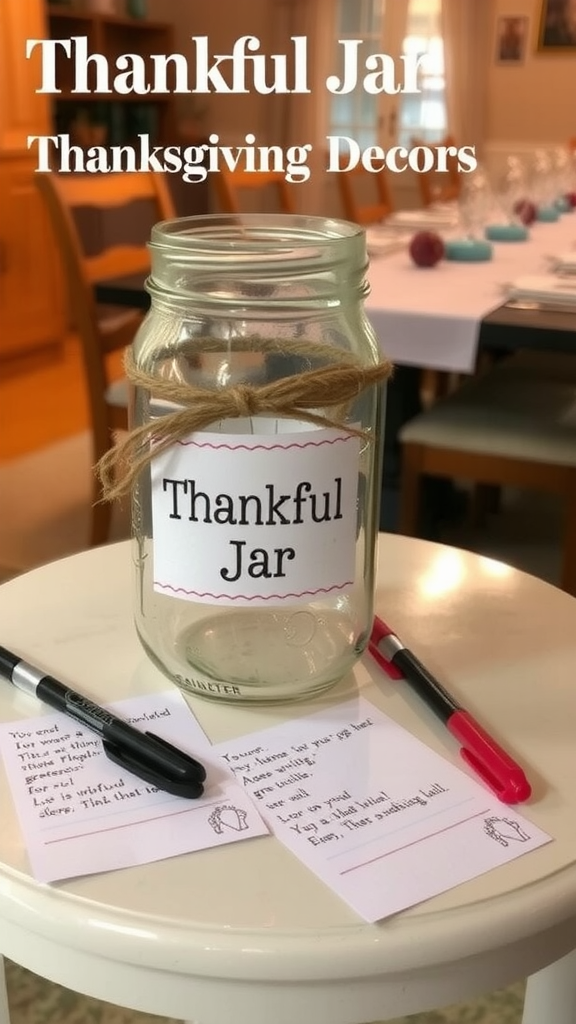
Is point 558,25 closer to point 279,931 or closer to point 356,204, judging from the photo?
point 356,204

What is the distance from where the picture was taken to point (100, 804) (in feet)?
1.59

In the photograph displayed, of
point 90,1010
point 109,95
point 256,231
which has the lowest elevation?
point 90,1010

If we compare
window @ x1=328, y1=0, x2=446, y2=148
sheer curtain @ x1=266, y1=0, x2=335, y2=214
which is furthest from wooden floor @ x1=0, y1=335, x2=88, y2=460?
window @ x1=328, y1=0, x2=446, y2=148

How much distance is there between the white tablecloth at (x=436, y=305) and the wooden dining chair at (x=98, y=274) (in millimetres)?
439

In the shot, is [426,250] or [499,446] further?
[426,250]

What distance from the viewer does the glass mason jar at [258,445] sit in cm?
52

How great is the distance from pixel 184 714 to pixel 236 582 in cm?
8

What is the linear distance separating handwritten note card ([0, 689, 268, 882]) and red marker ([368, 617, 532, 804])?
0.39 ft

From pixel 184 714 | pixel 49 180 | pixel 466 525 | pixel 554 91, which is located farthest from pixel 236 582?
pixel 554 91

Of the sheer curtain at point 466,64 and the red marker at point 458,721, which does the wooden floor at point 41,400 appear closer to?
the sheer curtain at point 466,64

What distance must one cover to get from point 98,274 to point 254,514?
1507 mm

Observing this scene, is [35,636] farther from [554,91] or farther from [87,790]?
[554,91]

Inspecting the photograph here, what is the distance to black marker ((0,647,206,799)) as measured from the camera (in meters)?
0.49

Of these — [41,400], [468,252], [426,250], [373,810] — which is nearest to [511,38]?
[41,400]
